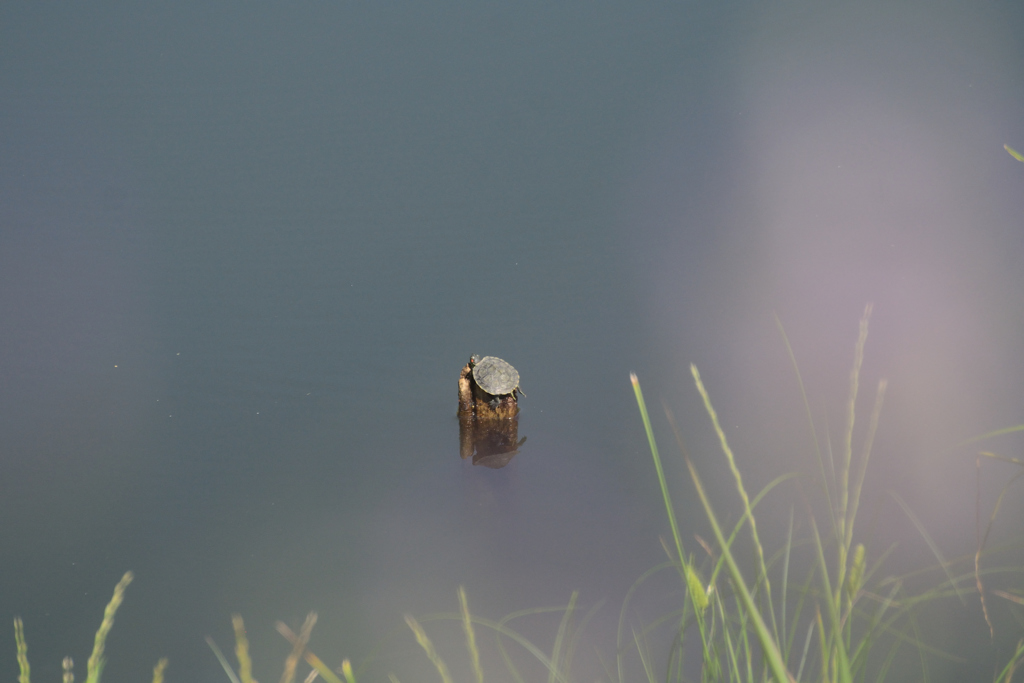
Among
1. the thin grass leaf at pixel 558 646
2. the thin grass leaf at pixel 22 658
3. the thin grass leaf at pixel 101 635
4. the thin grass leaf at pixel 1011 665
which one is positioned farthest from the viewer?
the thin grass leaf at pixel 558 646

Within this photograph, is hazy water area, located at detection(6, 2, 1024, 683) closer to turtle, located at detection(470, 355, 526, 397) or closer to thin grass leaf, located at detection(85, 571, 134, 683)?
turtle, located at detection(470, 355, 526, 397)

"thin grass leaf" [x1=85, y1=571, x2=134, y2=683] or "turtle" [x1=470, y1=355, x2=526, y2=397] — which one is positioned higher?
"turtle" [x1=470, y1=355, x2=526, y2=397]

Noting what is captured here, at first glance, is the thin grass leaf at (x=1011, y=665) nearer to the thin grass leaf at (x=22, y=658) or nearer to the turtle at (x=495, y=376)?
the thin grass leaf at (x=22, y=658)

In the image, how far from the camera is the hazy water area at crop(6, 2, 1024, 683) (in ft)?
7.68

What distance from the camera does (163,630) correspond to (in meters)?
2.12

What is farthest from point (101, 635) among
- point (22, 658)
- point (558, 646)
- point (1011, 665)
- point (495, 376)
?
point (495, 376)

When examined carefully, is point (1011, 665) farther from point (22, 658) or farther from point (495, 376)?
point (495, 376)

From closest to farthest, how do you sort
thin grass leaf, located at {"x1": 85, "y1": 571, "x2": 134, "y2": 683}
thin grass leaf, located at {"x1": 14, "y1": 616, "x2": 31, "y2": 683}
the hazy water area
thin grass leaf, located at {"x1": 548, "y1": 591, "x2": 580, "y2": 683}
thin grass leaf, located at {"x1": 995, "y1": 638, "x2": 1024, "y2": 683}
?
thin grass leaf, located at {"x1": 85, "y1": 571, "x2": 134, "y2": 683} → thin grass leaf, located at {"x1": 14, "y1": 616, "x2": 31, "y2": 683} → thin grass leaf, located at {"x1": 995, "y1": 638, "x2": 1024, "y2": 683} → thin grass leaf, located at {"x1": 548, "y1": 591, "x2": 580, "y2": 683} → the hazy water area

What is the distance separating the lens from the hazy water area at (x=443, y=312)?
2.34m

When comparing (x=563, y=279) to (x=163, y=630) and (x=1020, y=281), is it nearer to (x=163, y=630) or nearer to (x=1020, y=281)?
(x=1020, y=281)

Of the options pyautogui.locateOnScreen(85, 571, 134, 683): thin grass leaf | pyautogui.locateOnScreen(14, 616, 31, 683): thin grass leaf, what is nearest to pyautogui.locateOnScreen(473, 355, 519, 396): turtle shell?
pyautogui.locateOnScreen(14, 616, 31, 683): thin grass leaf

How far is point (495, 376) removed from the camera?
310 centimetres

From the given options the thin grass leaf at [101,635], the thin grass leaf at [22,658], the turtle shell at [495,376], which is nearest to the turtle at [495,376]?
the turtle shell at [495,376]

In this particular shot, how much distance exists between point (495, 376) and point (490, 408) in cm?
15
